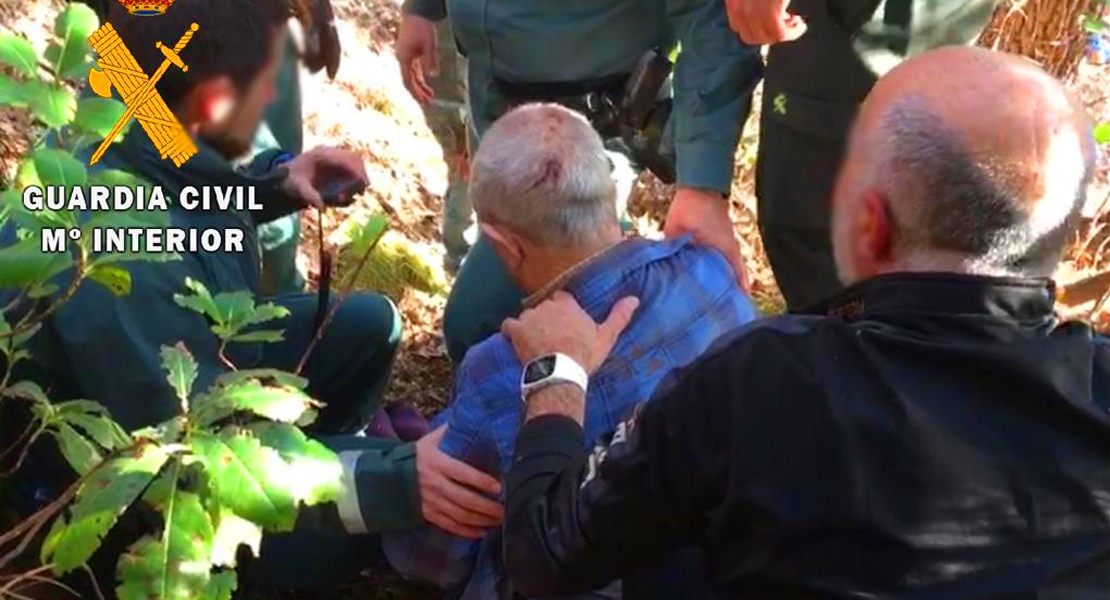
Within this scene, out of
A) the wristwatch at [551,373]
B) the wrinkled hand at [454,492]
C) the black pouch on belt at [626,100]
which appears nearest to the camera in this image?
the wristwatch at [551,373]

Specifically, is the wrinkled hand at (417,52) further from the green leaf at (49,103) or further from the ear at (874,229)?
the ear at (874,229)

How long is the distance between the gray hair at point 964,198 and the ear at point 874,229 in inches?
0.4

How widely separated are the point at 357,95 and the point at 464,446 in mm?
3238

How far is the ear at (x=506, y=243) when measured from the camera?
6.74ft

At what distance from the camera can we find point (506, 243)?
6.77 feet

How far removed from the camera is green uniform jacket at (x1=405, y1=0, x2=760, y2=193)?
8.64 feet

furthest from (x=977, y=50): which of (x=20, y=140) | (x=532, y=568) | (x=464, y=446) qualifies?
(x=20, y=140)

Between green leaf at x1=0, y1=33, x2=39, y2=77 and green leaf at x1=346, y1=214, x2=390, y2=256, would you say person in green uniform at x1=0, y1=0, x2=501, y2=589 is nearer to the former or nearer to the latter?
green leaf at x1=346, y1=214, x2=390, y2=256

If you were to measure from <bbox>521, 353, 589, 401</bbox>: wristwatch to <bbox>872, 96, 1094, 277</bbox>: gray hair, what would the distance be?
60cm

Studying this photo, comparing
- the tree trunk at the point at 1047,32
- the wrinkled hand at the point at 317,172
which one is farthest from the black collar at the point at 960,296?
the tree trunk at the point at 1047,32

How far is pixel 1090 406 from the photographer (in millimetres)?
1379

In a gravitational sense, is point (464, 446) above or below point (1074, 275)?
above

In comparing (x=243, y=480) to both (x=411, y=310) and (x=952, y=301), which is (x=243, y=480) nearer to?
(x=952, y=301)

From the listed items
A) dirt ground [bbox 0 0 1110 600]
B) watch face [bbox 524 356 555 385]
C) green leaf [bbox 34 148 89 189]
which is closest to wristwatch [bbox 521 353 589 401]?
watch face [bbox 524 356 555 385]
